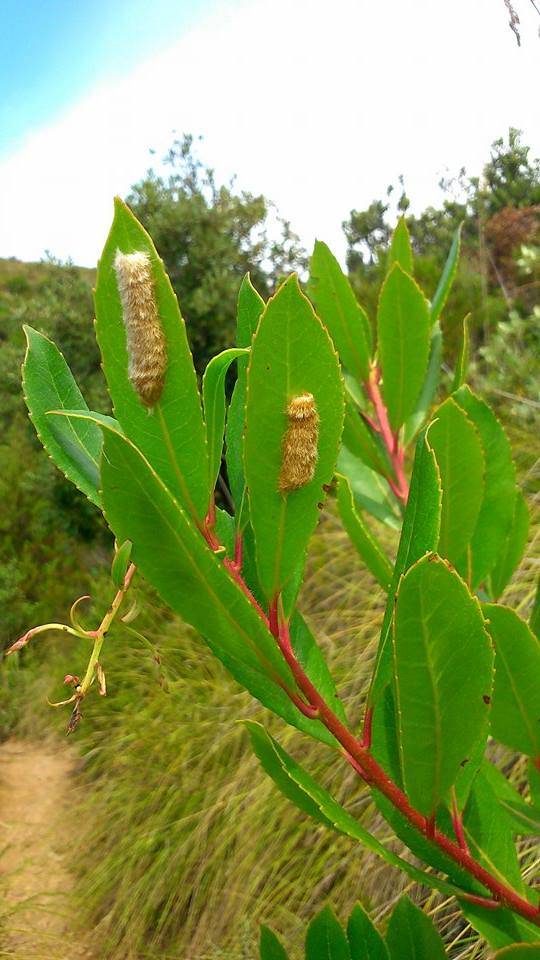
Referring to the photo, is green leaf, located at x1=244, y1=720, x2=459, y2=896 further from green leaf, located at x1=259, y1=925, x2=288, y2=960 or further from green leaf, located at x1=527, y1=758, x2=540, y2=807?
green leaf, located at x1=259, y1=925, x2=288, y2=960

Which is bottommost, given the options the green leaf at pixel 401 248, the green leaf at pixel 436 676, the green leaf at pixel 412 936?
the green leaf at pixel 412 936

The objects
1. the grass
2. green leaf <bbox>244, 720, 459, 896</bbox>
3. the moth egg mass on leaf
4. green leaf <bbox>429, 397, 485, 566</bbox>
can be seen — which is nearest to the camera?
the moth egg mass on leaf

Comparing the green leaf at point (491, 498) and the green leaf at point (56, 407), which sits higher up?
the green leaf at point (56, 407)

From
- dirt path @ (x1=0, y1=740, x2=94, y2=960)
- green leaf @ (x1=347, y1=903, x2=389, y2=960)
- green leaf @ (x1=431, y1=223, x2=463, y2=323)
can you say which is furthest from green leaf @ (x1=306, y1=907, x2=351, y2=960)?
dirt path @ (x1=0, y1=740, x2=94, y2=960)

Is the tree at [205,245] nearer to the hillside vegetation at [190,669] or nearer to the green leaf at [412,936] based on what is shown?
the hillside vegetation at [190,669]

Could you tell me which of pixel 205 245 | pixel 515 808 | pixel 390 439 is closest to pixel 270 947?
pixel 515 808

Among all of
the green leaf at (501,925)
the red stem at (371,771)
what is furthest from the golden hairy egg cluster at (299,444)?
the green leaf at (501,925)

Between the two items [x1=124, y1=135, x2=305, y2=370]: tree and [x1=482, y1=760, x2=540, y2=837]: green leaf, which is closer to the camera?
[x1=482, y1=760, x2=540, y2=837]: green leaf

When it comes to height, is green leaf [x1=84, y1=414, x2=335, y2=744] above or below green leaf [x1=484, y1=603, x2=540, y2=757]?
above
